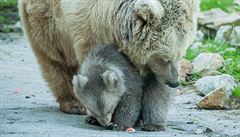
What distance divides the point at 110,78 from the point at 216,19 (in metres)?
8.41

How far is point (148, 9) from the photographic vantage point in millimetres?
7480

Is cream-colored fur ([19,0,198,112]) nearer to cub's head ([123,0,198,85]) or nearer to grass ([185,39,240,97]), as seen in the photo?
cub's head ([123,0,198,85])

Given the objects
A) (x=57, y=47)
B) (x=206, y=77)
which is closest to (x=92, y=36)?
(x=57, y=47)

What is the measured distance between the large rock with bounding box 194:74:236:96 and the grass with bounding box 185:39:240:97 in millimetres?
175

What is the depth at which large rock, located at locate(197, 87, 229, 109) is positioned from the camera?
924cm

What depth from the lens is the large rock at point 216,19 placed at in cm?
1487

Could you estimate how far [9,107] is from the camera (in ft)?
30.8

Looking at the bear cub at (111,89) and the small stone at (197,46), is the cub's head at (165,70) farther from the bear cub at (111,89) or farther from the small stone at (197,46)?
the small stone at (197,46)

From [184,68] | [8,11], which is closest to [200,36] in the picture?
[184,68]

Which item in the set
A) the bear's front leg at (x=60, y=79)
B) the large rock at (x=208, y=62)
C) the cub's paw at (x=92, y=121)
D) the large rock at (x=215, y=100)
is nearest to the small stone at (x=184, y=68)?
the large rock at (x=208, y=62)

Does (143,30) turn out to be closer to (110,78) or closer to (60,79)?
(110,78)

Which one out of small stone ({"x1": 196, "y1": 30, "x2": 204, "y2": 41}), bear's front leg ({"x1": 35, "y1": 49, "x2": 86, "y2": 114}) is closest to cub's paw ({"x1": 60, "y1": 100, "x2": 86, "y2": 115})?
bear's front leg ({"x1": 35, "y1": 49, "x2": 86, "y2": 114})

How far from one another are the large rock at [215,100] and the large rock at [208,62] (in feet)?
6.30

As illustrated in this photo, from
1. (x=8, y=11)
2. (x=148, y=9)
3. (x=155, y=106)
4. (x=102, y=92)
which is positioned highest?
(x=148, y=9)
